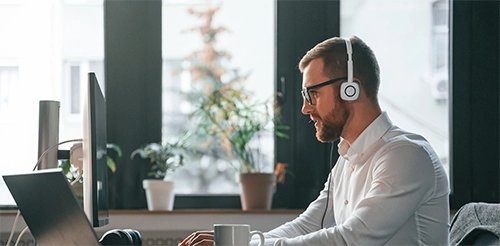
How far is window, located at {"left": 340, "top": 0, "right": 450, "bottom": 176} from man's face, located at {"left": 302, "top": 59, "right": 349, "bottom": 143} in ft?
3.98

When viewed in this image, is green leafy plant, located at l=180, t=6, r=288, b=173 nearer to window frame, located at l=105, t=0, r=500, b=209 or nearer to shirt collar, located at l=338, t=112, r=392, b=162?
window frame, located at l=105, t=0, r=500, b=209

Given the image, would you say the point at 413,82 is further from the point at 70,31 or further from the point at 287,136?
the point at 70,31

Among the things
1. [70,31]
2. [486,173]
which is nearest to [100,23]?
[70,31]

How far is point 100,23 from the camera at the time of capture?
10.4 ft

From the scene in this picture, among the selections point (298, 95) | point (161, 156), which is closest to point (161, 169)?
point (161, 156)

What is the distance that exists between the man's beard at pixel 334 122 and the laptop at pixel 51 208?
0.95 m

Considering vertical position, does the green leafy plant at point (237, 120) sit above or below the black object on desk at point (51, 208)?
above

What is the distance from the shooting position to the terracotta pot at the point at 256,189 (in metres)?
2.98

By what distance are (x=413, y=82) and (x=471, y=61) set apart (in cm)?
29

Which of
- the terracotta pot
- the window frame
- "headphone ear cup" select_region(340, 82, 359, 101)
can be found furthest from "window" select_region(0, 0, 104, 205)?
"headphone ear cup" select_region(340, 82, 359, 101)

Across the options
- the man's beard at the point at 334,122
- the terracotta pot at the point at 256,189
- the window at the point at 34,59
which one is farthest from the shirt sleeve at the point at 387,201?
the window at the point at 34,59

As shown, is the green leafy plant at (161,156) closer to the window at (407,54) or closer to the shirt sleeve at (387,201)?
the window at (407,54)

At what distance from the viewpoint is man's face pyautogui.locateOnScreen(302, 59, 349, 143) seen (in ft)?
6.54

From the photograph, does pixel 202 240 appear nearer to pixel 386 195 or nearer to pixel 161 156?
pixel 386 195
